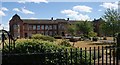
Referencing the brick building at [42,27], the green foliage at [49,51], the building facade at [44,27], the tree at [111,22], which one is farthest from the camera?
the building facade at [44,27]

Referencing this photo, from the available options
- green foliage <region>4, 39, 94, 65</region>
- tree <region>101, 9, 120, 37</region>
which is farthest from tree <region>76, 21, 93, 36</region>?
green foliage <region>4, 39, 94, 65</region>

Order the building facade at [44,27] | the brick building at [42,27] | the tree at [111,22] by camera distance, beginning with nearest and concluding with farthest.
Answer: the tree at [111,22] → the brick building at [42,27] → the building facade at [44,27]

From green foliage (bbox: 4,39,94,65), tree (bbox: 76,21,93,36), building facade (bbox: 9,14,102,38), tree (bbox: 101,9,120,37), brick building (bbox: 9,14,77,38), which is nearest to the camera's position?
green foliage (bbox: 4,39,94,65)

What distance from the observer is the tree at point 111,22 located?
1561 inches

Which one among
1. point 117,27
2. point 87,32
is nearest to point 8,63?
point 117,27

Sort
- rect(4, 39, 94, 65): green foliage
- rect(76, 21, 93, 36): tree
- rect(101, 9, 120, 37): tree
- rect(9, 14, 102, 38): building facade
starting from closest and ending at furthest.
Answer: rect(4, 39, 94, 65): green foliage, rect(101, 9, 120, 37): tree, rect(76, 21, 93, 36): tree, rect(9, 14, 102, 38): building facade

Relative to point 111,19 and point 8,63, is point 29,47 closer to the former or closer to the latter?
point 8,63

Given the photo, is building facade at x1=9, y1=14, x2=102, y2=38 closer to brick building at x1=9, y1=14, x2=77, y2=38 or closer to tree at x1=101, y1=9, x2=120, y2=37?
brick building at x1=9, y1=14, x2=77, y2=38

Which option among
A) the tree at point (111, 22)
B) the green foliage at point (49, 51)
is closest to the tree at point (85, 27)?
the tree at point (111, 22)

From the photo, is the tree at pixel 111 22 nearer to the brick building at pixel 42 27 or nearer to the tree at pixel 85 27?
the tree at pixel 85 27

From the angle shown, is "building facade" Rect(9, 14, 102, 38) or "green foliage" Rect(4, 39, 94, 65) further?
"building facade" Rect(9, 14, 102, 38)

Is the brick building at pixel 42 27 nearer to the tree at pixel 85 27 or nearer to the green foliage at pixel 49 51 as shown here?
the tree at pixel 85 27

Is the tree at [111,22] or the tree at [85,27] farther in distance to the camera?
the tree at [85,27]

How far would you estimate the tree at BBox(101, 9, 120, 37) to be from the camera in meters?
39.7
